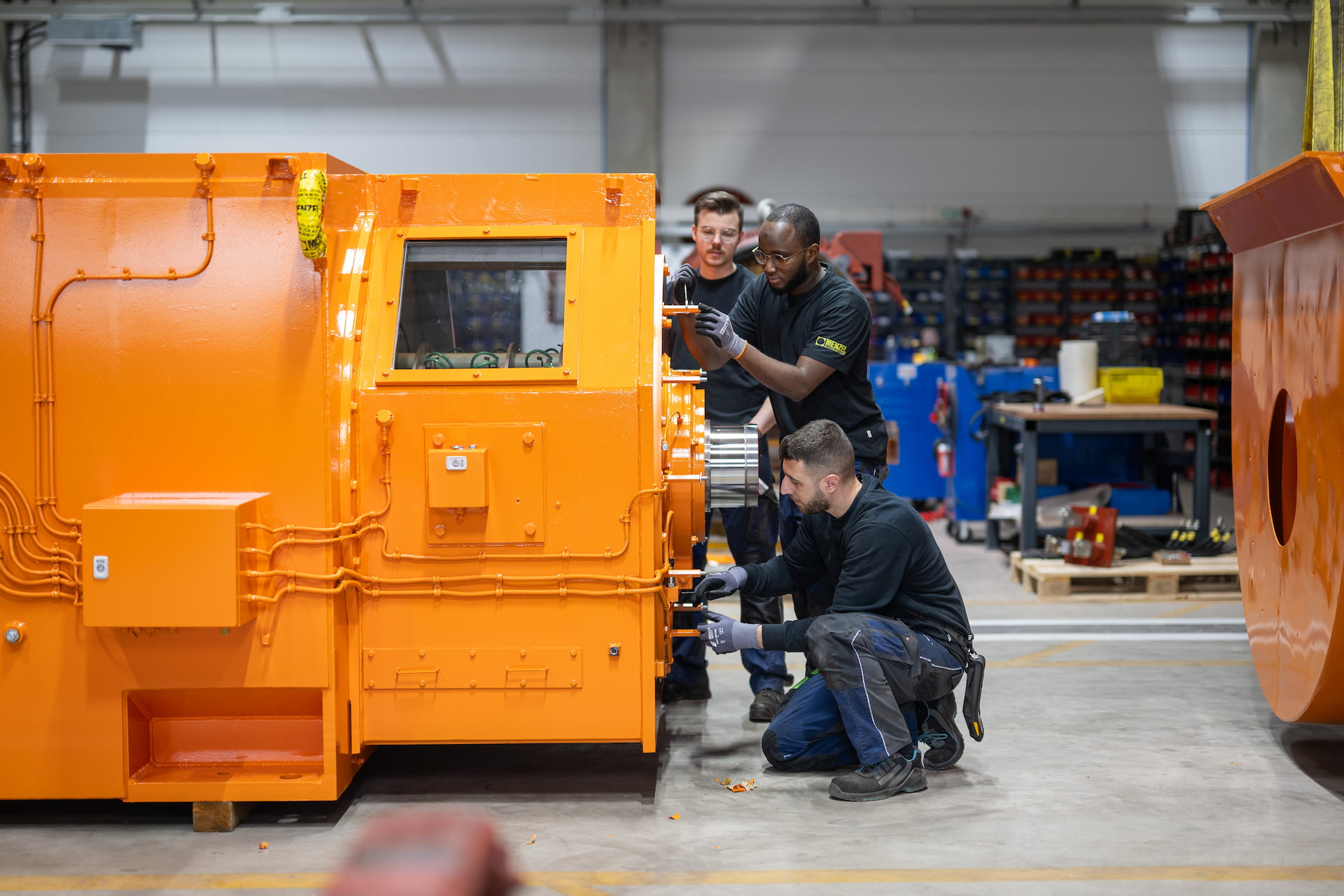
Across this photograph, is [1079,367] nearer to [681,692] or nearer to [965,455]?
[965,455]

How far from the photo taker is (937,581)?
12.0ft

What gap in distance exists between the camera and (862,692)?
11.5ft

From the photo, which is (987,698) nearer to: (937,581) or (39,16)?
(937,581)

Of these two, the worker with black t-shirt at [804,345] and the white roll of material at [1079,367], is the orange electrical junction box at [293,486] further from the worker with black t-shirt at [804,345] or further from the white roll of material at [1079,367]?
the white roll of material at [1079,367]

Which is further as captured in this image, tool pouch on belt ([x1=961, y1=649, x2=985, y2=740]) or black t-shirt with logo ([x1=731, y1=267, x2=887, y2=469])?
black t-shirt with logo ([x1=731, y1=267, x2=887, y2=469])

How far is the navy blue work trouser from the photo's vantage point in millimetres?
3490

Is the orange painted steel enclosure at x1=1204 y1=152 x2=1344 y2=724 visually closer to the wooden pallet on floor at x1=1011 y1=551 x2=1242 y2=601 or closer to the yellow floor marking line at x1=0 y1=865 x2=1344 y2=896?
the yellow floor marking line at x1=0 y1=865 x2=1344 y2=896

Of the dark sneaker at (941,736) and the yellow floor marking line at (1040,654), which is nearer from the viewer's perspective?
the dark sneaker at (941,736)

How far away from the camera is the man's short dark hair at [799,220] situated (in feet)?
12.7

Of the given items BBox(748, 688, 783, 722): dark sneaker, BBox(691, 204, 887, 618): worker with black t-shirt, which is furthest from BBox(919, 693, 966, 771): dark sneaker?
BBox(748, 688, 783, 722): dark sneaker

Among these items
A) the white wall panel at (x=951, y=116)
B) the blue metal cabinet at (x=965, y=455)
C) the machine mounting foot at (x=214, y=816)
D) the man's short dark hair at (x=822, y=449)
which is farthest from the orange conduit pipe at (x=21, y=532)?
the white wall panel at (x=951, y=116)

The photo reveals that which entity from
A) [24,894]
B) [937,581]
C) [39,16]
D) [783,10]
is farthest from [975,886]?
[39,16]

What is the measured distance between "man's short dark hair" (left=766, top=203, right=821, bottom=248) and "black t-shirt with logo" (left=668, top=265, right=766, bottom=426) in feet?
2.78

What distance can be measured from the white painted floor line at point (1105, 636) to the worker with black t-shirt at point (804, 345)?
6.05ft
